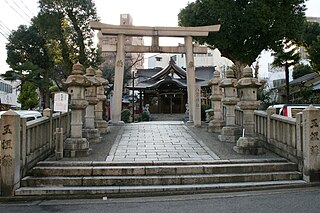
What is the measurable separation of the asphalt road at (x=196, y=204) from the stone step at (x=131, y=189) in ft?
0.69

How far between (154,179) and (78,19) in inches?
891

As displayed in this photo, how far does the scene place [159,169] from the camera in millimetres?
7559

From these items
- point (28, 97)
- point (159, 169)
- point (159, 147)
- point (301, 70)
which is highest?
point (301, 70)

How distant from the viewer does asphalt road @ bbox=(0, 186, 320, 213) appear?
5.73m

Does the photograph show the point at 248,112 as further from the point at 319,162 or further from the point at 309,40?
the point at 309,40

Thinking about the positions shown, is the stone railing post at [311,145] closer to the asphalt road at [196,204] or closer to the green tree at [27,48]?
the asphalt road at [196,204]

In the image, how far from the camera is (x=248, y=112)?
9.61 m

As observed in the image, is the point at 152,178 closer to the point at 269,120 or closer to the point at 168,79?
the point at 269,120

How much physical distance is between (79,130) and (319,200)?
6406mm

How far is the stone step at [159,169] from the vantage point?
24.3ft

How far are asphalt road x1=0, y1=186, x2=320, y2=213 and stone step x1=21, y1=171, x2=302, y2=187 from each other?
2.06 ft

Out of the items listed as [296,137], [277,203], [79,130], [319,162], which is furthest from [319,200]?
[79,130]

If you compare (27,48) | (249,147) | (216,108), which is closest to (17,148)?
(249,147)

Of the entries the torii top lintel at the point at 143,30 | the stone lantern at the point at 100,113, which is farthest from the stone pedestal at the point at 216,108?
the stone lantern at the point at 100,113
